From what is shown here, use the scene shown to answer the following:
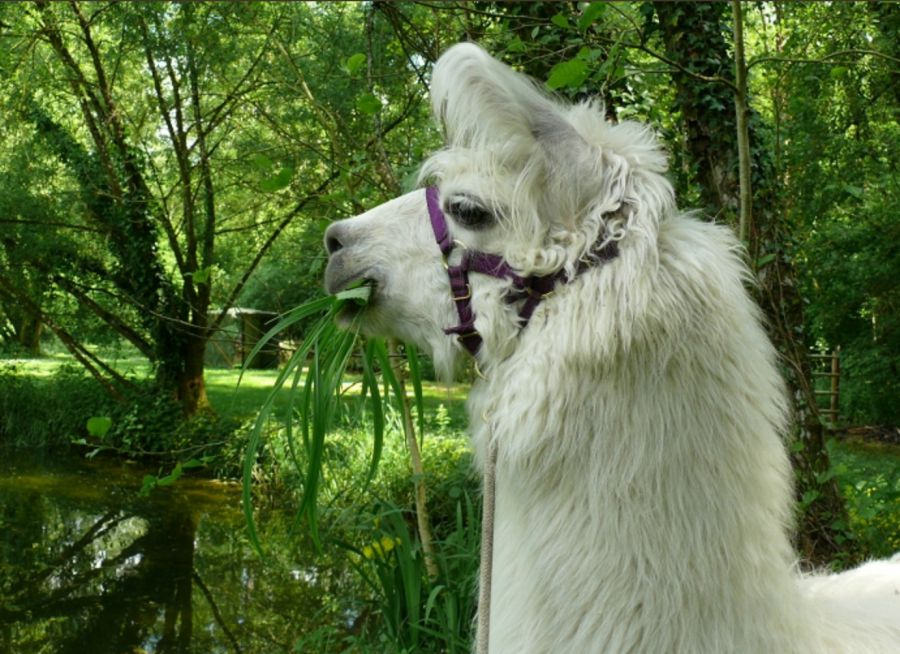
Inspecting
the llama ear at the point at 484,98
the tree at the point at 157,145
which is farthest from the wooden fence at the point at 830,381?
the llama ear at the point at 484,98

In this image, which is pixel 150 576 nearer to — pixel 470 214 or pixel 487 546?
pixel 487 546

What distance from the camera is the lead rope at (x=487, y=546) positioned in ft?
4.79

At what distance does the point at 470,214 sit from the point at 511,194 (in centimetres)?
10

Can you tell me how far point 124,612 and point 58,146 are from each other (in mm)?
6878

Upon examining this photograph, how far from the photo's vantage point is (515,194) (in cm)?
146

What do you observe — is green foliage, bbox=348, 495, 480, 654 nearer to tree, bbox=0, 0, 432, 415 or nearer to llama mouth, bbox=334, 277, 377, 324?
llama mouth, bbox=334, 277, 377, 324

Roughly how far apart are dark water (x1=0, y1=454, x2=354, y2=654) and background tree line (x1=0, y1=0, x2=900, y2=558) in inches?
88.8

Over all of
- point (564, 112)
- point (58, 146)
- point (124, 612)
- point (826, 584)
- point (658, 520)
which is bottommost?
point (124, 612)

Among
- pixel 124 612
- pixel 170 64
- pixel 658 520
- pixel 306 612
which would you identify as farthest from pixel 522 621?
pixel 170 64

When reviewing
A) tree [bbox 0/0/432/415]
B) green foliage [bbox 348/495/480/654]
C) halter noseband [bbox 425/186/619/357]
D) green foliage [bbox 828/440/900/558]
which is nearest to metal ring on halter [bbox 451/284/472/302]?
halter noseband [bbox 425/186/619/357]

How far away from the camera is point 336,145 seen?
4.64 meters

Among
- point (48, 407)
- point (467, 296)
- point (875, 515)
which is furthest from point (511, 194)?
point (48, 407)

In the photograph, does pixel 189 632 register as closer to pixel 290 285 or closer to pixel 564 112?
pixel 290 285

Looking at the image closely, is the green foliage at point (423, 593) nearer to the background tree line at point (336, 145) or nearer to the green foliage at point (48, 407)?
the background tree line at point (336, 145)
